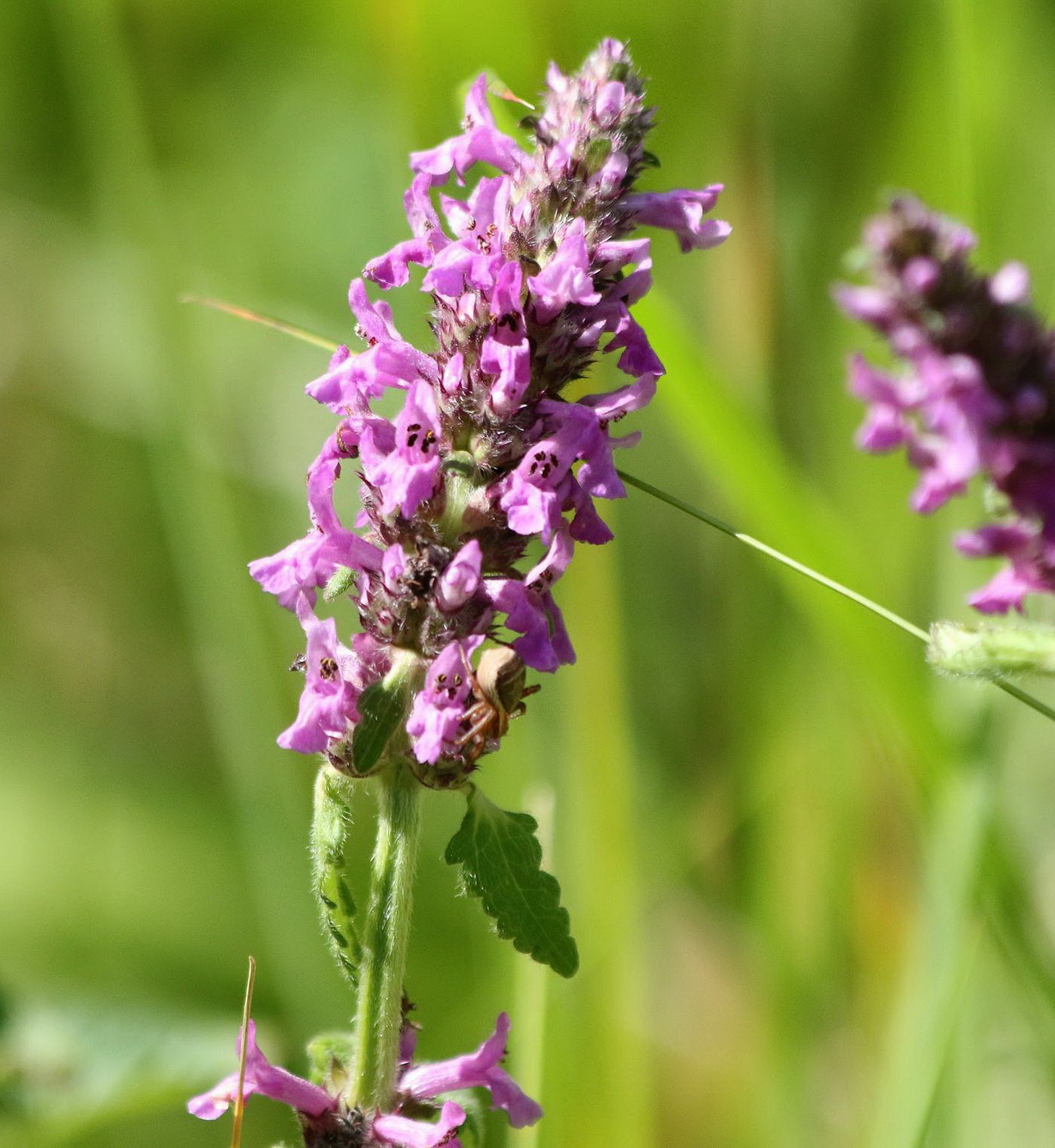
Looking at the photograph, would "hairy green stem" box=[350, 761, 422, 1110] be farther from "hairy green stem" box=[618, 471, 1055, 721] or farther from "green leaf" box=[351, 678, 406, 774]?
"hairy green stem" box=[618, 471, 1055, 721]

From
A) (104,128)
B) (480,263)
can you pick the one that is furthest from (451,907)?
(480,263)

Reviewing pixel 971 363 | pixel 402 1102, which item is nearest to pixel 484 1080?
pixel 402 1102

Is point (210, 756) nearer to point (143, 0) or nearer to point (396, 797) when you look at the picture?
point (143, 0)

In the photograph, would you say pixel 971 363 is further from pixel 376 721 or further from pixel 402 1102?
pixel 402 1102

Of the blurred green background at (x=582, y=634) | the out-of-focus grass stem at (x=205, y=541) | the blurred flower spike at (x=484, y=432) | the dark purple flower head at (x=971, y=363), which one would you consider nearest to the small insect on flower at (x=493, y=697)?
the blurred flower spike at (x=484, y=432)

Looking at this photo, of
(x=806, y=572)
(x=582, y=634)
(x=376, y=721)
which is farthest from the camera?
(x=582, y=634)

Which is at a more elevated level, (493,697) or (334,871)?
(493,697)

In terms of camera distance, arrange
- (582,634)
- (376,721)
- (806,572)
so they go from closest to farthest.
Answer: (376,721)
(806,572)
(582,634)
